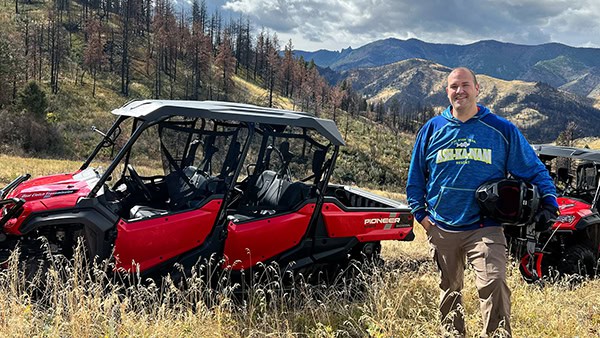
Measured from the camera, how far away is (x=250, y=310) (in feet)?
13.2

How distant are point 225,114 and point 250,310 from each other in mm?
2011

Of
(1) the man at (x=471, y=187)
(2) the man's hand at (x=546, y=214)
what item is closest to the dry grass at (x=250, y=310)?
(1) the man at (x=471, y=187)

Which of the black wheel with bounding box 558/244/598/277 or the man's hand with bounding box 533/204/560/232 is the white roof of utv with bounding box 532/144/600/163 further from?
the man's hand with bounding box 533/204/560/232

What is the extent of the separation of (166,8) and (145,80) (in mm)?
31220

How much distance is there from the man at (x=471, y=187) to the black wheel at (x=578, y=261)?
3758mm

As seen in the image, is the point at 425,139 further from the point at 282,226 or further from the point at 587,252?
the point at 587,252

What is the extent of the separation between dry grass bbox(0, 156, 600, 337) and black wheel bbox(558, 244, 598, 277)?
40 cm

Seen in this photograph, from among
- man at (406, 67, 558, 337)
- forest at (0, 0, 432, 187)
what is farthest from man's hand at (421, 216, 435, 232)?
forest at (0, 0, 432, 187)

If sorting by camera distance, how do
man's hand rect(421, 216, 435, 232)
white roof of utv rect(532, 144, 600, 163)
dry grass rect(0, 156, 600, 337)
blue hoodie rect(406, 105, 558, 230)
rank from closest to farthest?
dry grass rect(0, 156, 600, 337) < blue hoodie rect(406, 105, 558, 230) < man's hand rect(421, 216, 435, 232) < white roof of utv rect(532, 144, 600, 163)

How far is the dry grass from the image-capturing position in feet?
10.4

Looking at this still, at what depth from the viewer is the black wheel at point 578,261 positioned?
251 inches

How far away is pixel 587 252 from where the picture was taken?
6.45 meters

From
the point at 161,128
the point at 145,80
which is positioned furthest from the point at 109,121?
the point at 161,128

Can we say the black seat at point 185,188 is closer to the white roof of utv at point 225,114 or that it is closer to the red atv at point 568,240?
the white roof of utv at point 225,114
